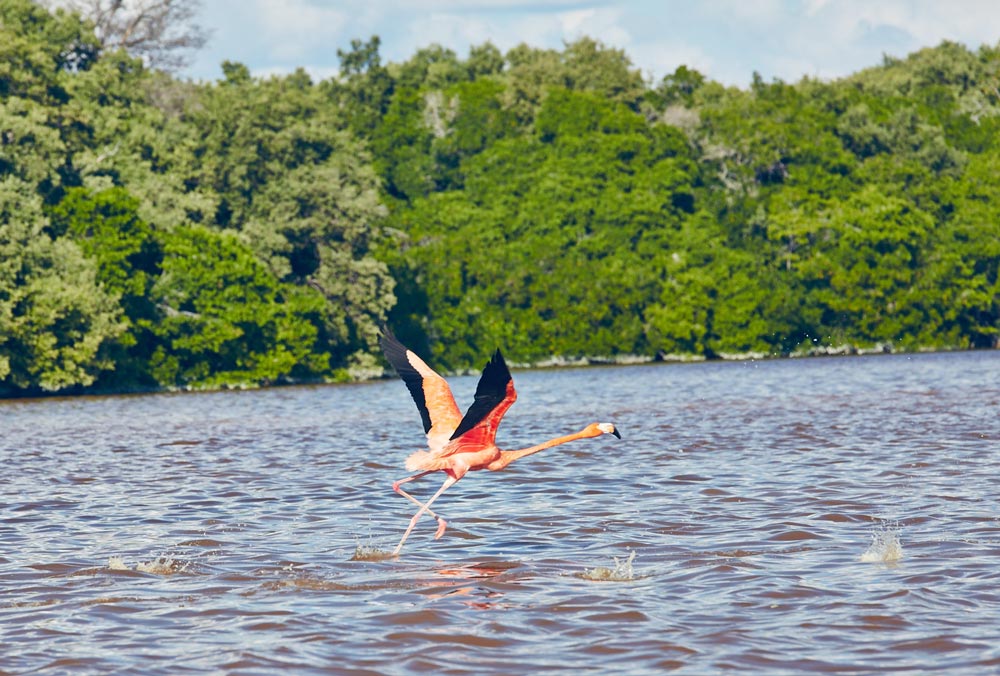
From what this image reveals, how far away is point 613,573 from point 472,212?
219 ft

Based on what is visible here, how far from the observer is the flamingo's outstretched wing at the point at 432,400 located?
1362 cm

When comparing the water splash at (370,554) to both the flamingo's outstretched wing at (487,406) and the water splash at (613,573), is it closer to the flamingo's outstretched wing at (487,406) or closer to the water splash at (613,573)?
the flamingo's outstretched wing at (487,406)

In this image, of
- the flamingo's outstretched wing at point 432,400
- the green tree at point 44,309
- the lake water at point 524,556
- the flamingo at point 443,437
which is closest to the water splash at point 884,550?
the lake water at point 524,556

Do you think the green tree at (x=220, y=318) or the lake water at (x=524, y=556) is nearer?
the lake water at (x=524, y=556)

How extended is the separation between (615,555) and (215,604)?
12.8ft

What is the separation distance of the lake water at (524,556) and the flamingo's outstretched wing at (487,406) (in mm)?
1167

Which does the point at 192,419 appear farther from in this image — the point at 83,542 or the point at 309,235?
the point at 309,235

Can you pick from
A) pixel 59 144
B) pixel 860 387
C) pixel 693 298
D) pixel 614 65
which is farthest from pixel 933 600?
pixel 614 65

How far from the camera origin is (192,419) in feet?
118

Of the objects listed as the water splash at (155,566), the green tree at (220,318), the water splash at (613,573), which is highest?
the green tree at (220,318)

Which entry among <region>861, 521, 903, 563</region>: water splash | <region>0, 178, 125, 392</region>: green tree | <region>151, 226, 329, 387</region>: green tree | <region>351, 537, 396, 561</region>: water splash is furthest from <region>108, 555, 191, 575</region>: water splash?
<region>151, 226, 329, 387</region>: green tree

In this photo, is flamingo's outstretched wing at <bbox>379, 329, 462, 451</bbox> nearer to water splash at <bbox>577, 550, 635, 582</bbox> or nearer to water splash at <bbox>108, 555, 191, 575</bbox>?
water splash at <bbox>577, 550, 635, 582</bbox>

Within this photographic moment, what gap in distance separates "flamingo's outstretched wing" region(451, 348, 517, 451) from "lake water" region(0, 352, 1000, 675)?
1.17 m

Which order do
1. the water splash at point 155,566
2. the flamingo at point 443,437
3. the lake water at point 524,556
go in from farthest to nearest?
1. the flamingo at point 443,437
2. the water splash at point 155,566
3. the lake water at point 524,556
